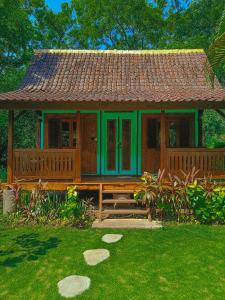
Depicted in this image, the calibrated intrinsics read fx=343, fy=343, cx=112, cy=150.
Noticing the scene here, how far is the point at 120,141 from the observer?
13.3 meters

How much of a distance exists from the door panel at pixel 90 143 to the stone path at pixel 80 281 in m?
6.03

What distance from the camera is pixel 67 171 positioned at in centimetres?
1085

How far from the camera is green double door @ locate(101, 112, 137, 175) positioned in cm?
1330

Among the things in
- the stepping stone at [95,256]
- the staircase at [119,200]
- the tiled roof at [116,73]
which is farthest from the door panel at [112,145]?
the stepping stone at [95,256]

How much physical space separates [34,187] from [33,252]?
10.4ft

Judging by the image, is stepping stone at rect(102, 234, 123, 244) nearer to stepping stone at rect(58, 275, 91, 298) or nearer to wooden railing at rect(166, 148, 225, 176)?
stepping stone at rect(58, 275, 91, 298)

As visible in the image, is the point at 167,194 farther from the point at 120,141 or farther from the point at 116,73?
the point at 116,73

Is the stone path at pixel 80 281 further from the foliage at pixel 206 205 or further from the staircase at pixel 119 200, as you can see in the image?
the foliage at pixel 206 205

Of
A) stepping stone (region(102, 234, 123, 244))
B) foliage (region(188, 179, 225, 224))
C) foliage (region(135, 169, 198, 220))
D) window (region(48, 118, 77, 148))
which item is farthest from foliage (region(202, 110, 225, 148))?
stepping stone (region(102, 234, 123, 244))

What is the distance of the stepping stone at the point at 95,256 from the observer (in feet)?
22.9

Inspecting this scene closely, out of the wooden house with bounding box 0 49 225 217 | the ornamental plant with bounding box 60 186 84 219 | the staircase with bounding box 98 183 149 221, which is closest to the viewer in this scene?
the ornamental plant with bounding box 60 186 84 219

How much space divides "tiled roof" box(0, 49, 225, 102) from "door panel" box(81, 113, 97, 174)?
120 centimetres

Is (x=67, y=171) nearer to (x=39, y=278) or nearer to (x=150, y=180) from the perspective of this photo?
(x=150, y=180)

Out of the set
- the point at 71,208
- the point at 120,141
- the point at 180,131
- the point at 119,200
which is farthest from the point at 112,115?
the point at 71,208
